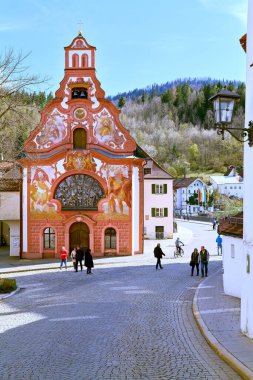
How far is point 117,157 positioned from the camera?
39.8 m

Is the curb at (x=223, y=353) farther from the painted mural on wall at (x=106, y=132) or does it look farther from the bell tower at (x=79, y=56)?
the bell tower at (x=79, y=56)

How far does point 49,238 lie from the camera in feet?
132

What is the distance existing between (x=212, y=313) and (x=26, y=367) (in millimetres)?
7596

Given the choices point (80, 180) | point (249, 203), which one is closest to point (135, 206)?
point (80, 180)

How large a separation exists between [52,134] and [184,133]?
145 m

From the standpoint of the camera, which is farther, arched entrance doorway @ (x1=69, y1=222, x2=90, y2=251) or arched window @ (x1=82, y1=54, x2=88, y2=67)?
arched window @ (x1=82, y1=54, x2=88, y2=67)

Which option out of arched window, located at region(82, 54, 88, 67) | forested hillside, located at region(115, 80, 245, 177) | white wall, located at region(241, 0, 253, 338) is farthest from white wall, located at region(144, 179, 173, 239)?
forested hillside, located at region(115, 80, 245, 177)

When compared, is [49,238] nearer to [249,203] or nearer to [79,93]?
[79,93]

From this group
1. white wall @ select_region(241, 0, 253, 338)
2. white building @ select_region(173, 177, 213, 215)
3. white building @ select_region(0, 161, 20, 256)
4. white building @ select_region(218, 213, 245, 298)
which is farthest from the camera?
white building @ select_region(173, 177, 213, 215)

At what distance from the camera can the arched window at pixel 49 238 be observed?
40281 millimetres

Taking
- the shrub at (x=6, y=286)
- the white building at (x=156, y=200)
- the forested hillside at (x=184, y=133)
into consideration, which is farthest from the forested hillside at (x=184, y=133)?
the shrub at (x=6, y=286)

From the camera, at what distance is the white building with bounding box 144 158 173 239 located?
5444 centimetres

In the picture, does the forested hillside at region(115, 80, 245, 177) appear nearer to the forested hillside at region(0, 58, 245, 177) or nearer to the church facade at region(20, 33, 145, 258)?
the forested hillside at region(0, 58, 245, 177)

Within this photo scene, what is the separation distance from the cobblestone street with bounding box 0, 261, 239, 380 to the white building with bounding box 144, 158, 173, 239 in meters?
27.7
